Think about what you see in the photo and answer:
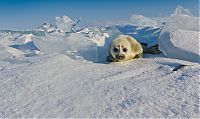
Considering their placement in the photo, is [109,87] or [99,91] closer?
[99,91]

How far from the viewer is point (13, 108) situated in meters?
3.80

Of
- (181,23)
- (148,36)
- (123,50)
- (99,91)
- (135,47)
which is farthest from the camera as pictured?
(148,36)

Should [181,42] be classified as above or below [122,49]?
above

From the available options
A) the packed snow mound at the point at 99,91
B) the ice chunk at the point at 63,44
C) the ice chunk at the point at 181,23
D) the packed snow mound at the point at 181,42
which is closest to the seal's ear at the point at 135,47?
the packed snow mound at the point at 181,42

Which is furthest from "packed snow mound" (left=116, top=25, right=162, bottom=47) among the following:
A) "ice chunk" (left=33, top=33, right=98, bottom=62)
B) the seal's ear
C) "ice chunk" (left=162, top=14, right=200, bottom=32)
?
"ice chunk" (left=33, top=33, right=98, bottom=62)

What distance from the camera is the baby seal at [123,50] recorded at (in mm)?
6215

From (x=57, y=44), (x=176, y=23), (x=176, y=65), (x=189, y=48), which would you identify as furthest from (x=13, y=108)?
(x=57, y=44)

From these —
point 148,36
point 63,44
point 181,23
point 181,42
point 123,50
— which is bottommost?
point 148,36

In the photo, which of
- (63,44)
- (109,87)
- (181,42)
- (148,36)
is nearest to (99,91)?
(109,87)

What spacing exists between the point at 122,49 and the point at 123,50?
27 mm

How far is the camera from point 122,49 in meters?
6.48

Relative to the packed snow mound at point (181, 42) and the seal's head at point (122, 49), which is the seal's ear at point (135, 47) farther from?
the packed snow mound at point (181, 42)

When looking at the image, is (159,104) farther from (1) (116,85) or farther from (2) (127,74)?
(2) (127,74)

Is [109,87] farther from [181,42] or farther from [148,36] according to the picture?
[148,36]
